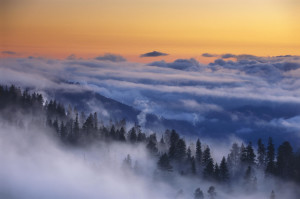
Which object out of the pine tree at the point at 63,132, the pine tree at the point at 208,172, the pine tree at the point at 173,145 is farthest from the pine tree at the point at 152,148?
the pine tree at the point at 63,132

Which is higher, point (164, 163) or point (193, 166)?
point (164, 163)

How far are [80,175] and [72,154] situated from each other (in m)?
8.26

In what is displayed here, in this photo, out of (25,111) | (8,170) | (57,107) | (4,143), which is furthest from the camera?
(57,107)

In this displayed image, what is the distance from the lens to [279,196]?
248ft

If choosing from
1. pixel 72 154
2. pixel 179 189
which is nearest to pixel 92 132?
pixel 72 154

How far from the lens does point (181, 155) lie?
8312 cm

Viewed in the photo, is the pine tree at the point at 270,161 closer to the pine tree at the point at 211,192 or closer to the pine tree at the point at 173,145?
the pine tree at the point at 211,192

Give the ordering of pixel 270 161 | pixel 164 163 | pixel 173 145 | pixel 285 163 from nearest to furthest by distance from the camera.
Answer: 1. pixel 285 163
2. pixel 164 163
3. pixel 270 161
4. pixel 173 145

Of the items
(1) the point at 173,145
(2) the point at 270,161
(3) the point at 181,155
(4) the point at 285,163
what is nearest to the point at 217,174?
(3) the point at 181,155

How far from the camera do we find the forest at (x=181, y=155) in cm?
7838

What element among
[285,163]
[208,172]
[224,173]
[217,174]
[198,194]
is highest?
[285,163]

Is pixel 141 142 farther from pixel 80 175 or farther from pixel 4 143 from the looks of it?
pixel 4 143

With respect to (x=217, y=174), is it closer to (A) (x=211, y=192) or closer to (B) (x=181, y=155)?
(A) (x=211, y=192)

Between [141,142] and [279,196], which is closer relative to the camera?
[279,196]
